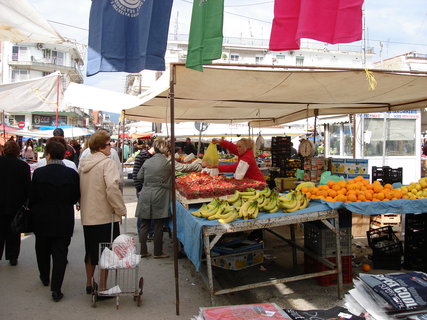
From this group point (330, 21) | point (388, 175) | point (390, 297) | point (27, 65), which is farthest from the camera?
point (27, 65)

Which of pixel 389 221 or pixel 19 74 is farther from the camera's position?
pixel 19 74

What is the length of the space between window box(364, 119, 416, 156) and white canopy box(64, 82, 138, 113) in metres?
10.0

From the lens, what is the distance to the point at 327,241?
16.0ft

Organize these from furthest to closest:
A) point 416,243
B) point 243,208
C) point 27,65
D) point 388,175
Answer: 1. point 27,65
2. point 388,175
3. point 416,243
4. point 243,208

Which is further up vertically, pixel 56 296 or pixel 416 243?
pixel 416 243

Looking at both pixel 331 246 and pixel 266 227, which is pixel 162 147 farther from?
pixel 331 246

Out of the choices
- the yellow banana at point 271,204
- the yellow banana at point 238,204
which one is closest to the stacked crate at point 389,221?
the yellow banana at point 271,204

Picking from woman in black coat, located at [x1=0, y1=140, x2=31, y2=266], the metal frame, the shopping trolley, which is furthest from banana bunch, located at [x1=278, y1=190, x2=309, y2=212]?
woman in black coat, located at [x1=0, y1=140, x2=31, y2=266]

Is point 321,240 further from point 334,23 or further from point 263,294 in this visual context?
point 334,23

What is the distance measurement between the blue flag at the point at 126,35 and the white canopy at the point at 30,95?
393 cm

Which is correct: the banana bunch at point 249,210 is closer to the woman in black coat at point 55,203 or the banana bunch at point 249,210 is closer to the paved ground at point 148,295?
the paved ground at point 148,295

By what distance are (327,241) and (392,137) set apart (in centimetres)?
1125

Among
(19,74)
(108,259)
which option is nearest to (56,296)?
(108,259)

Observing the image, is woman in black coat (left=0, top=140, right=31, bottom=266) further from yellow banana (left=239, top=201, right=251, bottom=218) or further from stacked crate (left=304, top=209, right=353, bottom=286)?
stacked crate (left=304, top=209, right=353, bottom=286)
